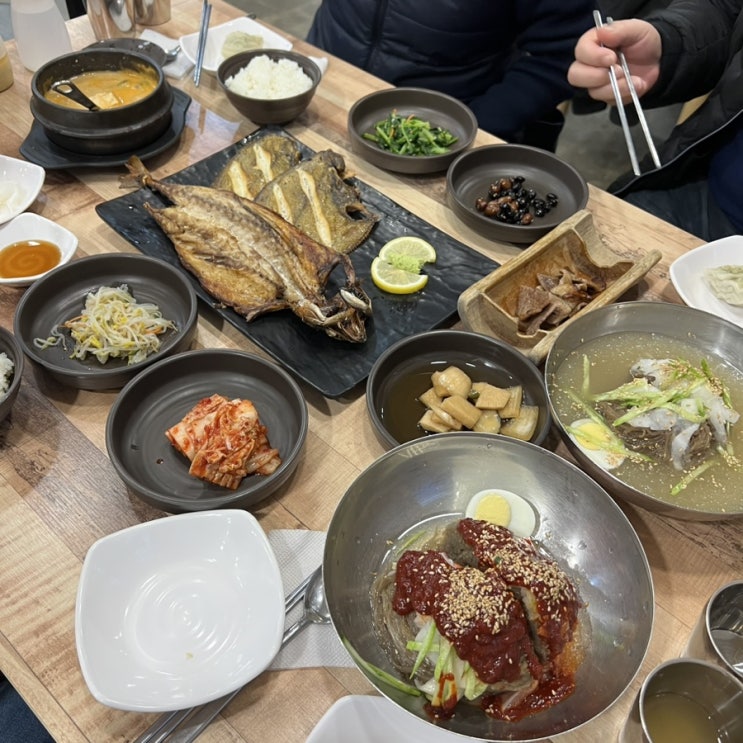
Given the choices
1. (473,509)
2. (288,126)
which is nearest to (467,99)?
(288,126)

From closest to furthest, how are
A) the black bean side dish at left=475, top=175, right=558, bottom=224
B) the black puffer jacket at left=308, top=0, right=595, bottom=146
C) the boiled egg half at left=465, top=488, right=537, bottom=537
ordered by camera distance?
the boiled egg half at left=465, top=488, right=537, bottom=537
the black bean side dish at left=475, top=175, right=558, bottom=224
the black puffer jacket at left=308, top=0, right=595, bottom=146

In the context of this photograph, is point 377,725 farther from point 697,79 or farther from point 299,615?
point 697,79

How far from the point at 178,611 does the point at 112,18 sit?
121 inches

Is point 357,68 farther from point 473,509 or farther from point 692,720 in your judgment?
point 692,720

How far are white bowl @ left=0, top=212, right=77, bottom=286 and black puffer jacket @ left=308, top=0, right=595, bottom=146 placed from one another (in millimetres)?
2031

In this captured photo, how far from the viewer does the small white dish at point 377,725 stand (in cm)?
126

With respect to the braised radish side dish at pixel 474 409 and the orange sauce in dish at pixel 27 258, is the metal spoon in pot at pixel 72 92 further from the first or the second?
the braised radish side dish at pixel 474 409

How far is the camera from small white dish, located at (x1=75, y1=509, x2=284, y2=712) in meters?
1.30

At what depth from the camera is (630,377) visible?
197 cm

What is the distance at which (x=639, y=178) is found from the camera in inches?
112

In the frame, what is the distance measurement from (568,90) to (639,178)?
3.11 ft

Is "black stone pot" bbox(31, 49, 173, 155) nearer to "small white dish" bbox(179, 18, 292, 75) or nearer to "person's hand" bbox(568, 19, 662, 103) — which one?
"small white dish" bbox(179, 18, 292, 75)

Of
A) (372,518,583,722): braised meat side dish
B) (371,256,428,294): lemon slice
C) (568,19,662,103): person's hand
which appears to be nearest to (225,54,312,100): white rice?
(371,256,428,294): lemon slice

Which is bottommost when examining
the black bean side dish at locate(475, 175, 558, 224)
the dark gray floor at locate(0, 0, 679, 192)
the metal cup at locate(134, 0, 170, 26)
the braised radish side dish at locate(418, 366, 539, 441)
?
the dark gray floor at locate(0, 0, 679, 192)
